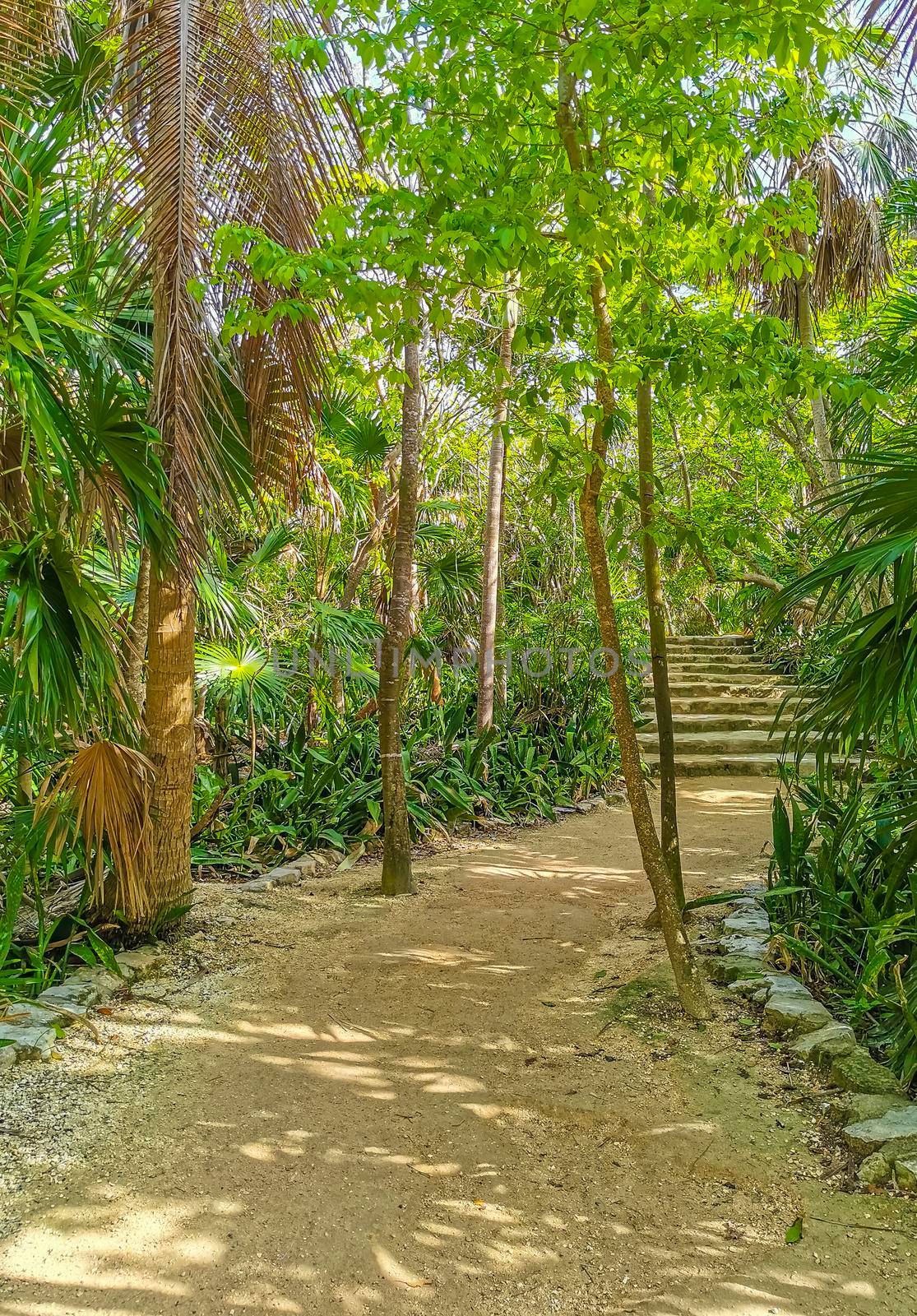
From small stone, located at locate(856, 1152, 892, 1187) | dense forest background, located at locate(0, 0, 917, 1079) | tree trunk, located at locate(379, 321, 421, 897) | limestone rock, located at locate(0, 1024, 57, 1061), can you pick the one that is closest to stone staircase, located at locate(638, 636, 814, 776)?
tree trunk, located at locate(379, 321, 421, 897)

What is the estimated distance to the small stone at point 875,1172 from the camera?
229 cm

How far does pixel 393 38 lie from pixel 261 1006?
339 centimetres

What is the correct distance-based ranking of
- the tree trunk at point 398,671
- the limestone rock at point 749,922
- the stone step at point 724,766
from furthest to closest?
the stone step at point 724,766
the tree trunk at point 398,671
the limestone rock at point 749,922

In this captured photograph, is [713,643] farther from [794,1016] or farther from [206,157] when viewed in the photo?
[206,157]

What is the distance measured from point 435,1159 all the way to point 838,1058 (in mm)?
1357

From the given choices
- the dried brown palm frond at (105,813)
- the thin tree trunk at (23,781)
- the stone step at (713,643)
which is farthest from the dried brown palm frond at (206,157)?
the stone step at (713,643)

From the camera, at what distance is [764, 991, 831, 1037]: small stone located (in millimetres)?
3141

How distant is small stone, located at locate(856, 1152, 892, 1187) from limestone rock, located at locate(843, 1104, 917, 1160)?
0.09 feet

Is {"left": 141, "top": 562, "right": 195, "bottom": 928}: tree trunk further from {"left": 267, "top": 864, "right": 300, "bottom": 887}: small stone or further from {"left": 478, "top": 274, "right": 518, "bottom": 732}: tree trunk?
{"left": 478, "top": 274, "right": 518, "bottom": 732}: tree trunk

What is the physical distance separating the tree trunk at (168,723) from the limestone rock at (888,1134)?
9.52 feet

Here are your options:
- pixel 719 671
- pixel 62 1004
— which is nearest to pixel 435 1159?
pixel 62 1004

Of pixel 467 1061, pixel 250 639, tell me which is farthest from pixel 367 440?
pixel 467 1061

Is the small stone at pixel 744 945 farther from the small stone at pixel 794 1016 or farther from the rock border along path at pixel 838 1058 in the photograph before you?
the small stone at pixel 794 1016

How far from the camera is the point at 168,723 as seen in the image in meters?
3.99
